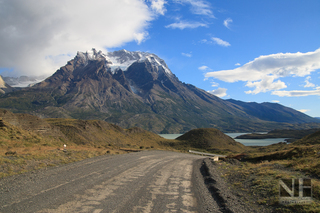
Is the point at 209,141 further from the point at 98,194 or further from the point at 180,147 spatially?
the point at 98,194

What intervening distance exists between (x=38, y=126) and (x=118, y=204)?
52747 millimetres

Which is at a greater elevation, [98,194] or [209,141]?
[98,194]

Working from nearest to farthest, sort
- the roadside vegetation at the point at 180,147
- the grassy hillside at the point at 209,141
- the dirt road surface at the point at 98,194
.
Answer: the dirt road surface at the point at 98,194 < the roadside vegetation at the point at 180,147 < the grassy hillside at the point at 209,141

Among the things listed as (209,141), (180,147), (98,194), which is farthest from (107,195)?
(209,141)

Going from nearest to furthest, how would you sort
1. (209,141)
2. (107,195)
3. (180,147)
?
(107,195), (180,147), (209,141)

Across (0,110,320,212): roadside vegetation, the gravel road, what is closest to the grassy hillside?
(0,110,320,212): roadside vegetation

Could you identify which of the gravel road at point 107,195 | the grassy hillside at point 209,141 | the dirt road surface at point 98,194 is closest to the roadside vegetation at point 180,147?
the grassy hillside at point 209,141

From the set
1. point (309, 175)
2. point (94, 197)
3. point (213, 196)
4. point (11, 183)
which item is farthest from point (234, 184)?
point (11, 183)

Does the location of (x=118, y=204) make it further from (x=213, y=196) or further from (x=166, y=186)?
(x=213, y=196)

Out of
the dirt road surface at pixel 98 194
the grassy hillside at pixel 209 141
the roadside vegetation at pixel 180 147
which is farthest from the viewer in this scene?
the grassy hillside at pixel 209 141

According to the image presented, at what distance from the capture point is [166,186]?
37.1 feet

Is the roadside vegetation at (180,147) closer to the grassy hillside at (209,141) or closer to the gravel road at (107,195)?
the grassy hillside at (209,141)

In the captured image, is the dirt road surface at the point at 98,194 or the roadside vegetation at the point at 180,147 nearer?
the dirt road surface at the point at 98,194

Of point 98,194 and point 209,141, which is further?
point 209,141
